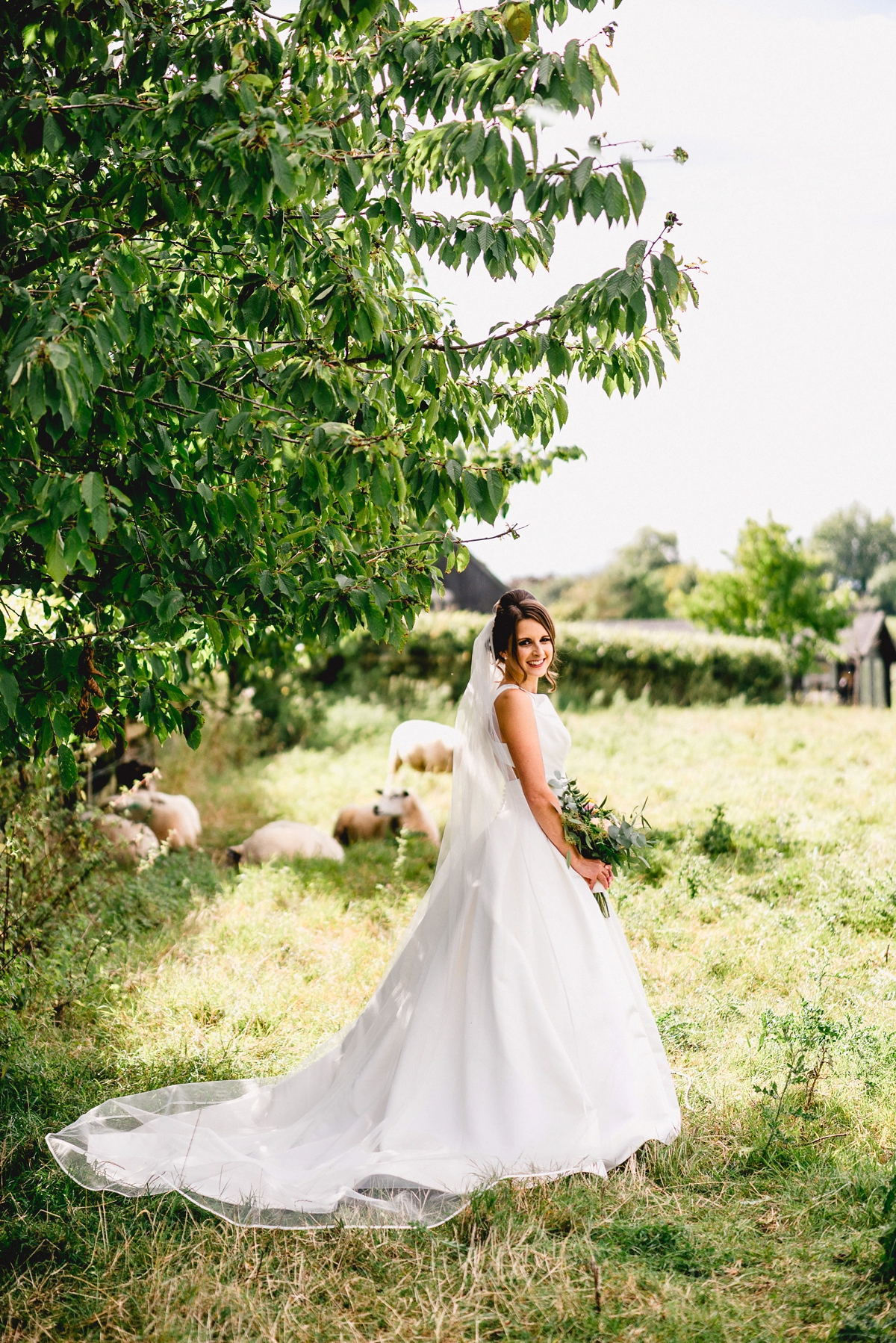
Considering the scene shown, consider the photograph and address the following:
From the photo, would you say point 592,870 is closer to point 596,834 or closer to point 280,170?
point 596,834

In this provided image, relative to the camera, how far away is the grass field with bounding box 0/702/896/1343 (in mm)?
2930

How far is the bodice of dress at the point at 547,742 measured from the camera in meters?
4.18

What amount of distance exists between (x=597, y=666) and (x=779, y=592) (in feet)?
41.0

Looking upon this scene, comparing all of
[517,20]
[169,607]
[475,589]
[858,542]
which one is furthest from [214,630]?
[858,542]

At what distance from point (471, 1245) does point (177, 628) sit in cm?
227

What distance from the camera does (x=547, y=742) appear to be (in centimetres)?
422

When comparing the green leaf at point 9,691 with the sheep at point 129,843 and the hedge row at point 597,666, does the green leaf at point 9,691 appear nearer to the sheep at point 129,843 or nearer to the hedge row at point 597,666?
the sheep at point 129,843

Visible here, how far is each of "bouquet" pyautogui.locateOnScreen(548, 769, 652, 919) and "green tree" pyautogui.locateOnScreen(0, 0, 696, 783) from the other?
1.04 meters

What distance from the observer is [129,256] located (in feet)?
9.53

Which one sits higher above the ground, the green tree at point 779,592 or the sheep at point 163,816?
the green tree at point 779,592

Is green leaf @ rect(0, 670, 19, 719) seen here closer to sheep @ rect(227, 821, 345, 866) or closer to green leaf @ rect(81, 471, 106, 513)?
green leaf @ rect(81, 471, 106, 513)

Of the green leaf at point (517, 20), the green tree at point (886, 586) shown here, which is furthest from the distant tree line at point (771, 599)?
the green tree at point (886, 586)

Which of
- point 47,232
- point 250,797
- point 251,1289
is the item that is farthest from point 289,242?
point 250,797

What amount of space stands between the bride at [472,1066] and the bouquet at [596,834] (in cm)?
5
